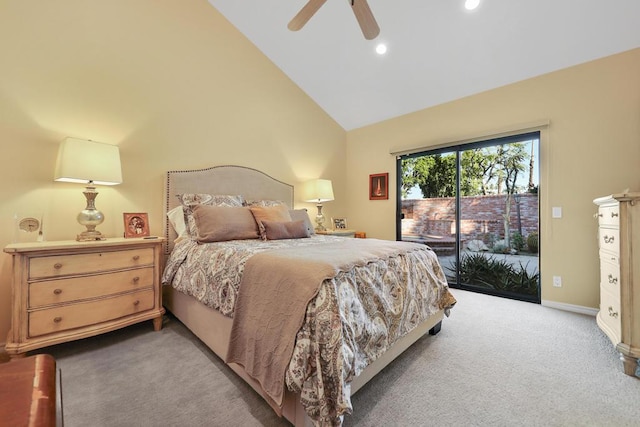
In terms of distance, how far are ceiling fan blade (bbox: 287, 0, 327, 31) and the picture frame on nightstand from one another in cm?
215

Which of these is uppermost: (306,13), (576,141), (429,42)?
(429,42)

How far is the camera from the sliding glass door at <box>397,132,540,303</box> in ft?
10.2

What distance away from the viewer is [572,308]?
271 centimetres

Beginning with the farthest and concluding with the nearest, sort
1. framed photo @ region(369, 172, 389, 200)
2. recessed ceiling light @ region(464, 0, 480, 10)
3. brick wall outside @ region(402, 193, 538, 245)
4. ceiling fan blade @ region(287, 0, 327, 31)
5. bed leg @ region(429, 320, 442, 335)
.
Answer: framed photo @ region(369, 172, 389, 200) < brick wall outside @ region(402, 193, 538, 245) < recessed ceiling light @ region(464, 0, 480, 10) < bed leg @ region(429, 320, 442, 335) < ceiling fan blade @ region(287, 0, 327, 31)

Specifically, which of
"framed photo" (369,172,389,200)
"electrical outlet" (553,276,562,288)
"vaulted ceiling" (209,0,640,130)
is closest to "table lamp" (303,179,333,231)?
"framed photo" (369,172,389,200)

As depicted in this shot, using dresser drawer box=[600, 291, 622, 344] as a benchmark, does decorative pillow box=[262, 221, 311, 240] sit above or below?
above

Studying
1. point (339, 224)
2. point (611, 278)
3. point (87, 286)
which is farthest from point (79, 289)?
point (611, 278)

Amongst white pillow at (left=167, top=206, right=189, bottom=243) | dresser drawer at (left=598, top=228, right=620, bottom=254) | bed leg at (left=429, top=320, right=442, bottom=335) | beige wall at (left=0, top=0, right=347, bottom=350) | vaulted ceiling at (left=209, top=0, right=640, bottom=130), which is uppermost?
vaulted ceiling at (left=209, top=0, right=640, bottom=130)

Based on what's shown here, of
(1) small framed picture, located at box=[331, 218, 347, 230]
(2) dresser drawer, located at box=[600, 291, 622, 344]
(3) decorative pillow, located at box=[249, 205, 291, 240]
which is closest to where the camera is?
(2) dresser drawer, located at box=[600, 291, 622, 344]

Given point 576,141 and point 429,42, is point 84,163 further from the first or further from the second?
point 576,141

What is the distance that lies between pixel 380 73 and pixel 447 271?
9.22ft

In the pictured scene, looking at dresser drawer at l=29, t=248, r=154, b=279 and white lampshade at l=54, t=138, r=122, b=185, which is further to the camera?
white lampshade at l=54, t=138, r=122, b=185

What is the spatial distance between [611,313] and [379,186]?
2.90 meters

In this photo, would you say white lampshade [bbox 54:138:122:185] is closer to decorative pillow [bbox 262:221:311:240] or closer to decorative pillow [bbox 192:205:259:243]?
decorative pillow [bbox 192:205:259:243]
